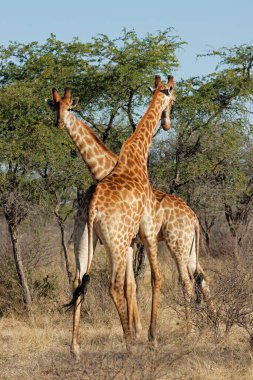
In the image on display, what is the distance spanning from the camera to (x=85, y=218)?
28.0 feet

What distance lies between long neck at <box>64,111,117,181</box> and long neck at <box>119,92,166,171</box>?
0.19 m

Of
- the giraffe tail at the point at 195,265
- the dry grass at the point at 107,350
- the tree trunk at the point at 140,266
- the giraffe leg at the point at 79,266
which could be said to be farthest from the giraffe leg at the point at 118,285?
the tree trunk at the point at 140,266

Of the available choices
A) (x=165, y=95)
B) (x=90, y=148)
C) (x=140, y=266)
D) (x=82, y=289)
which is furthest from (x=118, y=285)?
(x=140, y=266)

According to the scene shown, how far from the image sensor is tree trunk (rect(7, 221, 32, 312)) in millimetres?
12102

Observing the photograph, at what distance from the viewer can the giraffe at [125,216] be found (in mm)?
8414

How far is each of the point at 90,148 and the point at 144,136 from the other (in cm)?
83

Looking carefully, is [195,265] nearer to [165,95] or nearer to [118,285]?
[165,95]

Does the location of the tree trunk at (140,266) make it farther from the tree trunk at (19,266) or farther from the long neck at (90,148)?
the long neck at (90,148)

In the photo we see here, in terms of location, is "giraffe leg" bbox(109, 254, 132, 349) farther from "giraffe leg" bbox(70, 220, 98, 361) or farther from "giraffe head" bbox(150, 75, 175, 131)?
"giraffe head" bbox(150, 75, 175, 131)

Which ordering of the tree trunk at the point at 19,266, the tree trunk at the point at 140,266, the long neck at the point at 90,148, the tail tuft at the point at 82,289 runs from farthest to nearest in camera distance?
the tree trunk at the point at 140,266, the tree trunk at the point at 19,266, the long neck at the point at 90,148, the tail tuft at the point at 82,289

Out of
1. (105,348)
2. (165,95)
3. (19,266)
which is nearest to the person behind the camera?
(105,348)

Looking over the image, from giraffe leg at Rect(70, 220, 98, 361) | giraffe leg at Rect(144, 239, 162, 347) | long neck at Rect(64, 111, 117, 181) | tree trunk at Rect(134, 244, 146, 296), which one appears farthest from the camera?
tree trunk at Rect(134, 244, 146, 296)

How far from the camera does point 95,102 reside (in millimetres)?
13133

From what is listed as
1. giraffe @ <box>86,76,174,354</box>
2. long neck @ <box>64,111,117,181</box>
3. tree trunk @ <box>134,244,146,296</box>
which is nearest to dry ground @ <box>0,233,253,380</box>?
tree trunk @ <box>134,244,146,296</box>
